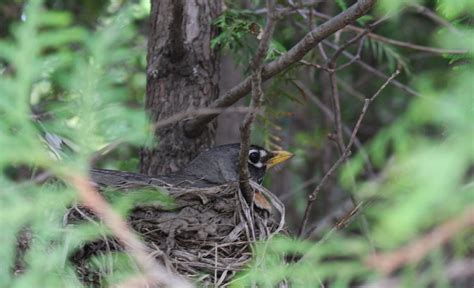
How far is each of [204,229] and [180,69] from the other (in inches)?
41.4

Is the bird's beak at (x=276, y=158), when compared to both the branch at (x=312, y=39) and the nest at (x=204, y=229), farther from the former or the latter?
the branch at (x=312, y=39)

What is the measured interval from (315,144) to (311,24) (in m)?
2.92

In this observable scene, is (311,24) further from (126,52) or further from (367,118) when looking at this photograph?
(367,118)

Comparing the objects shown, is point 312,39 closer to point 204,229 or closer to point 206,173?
point 204,229

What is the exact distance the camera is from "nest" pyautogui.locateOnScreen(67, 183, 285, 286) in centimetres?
383

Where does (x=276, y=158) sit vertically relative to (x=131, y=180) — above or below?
below

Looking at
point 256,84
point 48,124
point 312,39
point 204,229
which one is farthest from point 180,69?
point 48,124

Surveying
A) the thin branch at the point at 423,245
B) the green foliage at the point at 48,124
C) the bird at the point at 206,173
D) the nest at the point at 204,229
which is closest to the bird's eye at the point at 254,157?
the bird at the point at 206,173

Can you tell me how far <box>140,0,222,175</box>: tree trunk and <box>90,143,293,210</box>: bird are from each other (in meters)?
0.18

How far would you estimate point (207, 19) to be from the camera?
4.79 metres

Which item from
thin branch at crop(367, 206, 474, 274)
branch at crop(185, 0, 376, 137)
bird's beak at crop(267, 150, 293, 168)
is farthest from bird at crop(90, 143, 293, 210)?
thin branch at crop(367, 206, 474, 274)

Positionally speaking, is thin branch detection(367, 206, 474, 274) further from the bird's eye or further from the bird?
the bird's eye

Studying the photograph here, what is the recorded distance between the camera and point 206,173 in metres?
4.99

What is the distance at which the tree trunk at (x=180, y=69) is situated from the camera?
4.75 meters
